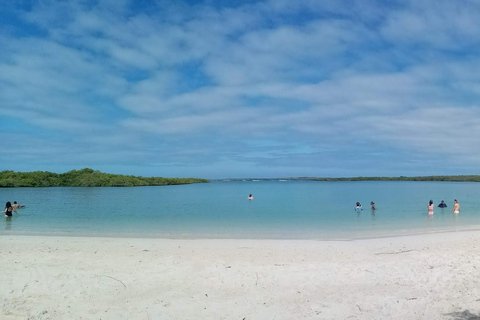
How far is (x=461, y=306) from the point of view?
6.64 meters

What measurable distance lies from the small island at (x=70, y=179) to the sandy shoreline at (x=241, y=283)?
284 ft

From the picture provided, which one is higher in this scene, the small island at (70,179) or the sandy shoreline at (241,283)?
the small island at (70,179)

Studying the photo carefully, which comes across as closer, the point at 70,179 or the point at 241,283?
the point at 241,283

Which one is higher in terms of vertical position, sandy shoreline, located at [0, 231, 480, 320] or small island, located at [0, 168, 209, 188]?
small island, located at [0, 168, 209, 188]

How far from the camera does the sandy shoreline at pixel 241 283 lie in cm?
666

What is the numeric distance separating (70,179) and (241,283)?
99.0m

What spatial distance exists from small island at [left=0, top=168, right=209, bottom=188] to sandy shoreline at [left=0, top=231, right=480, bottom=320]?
284 feet

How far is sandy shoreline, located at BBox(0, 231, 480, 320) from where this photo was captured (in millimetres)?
6664

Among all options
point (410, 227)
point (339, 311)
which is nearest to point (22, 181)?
point (410, 227)

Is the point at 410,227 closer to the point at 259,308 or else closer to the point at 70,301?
the point at 259,308

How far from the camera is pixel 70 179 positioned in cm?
9644

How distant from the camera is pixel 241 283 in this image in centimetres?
827

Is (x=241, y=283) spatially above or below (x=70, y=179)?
below

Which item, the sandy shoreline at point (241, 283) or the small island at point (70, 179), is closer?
the sandy shoreline at point (241, 283)
